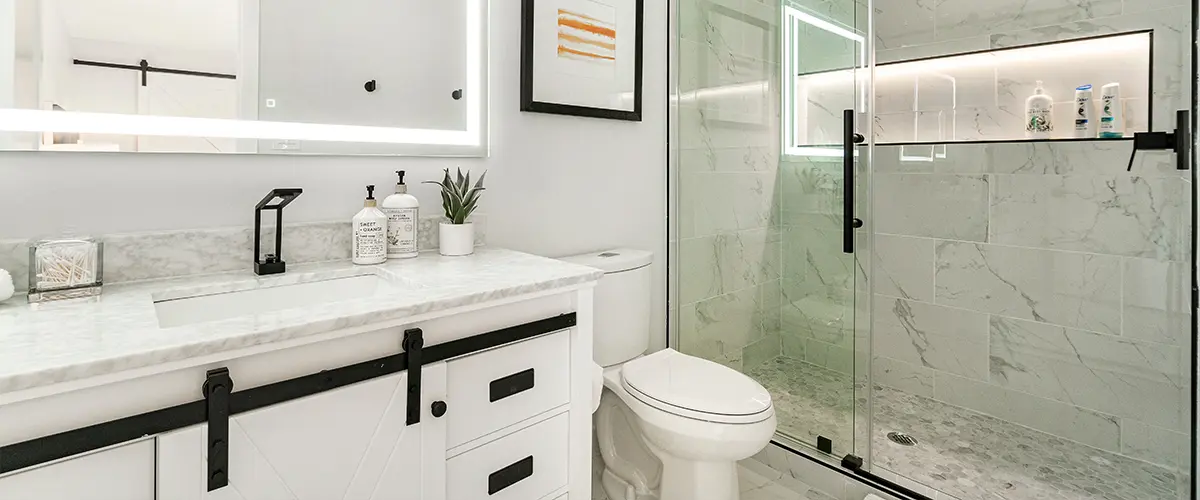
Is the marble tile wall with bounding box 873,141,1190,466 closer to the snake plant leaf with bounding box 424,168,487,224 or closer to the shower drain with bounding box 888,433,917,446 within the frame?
the shower drain with bounding box 888,433,917,446

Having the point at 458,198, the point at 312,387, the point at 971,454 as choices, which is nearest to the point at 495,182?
the point at 458,198

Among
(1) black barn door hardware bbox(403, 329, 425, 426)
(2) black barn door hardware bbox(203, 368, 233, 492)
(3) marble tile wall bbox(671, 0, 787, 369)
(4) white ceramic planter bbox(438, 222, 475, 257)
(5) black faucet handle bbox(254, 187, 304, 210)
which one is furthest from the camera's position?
(3) marble tile wall bbox(671, 0, 787, 369)

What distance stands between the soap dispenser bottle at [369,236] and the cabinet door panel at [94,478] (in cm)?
65

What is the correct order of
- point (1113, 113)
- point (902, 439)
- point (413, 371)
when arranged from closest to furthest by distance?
1. point (413, 371)
2. point (1113, 113)
3. point (902, 439)

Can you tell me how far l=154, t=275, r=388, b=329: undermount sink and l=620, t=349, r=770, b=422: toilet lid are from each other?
2.53 feet

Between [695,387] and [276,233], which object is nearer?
[276,233]

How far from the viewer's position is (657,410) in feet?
5.13

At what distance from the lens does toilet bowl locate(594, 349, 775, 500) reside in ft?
4.90

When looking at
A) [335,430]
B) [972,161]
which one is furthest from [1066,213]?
[335,430]

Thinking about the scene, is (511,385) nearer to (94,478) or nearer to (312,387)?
(312,387)

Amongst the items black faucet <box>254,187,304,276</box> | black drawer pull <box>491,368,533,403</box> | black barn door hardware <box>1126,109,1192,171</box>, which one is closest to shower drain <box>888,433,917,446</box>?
black barn door hardware <box>1126,109,1192,171</box>

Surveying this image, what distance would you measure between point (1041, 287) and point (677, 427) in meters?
1.68

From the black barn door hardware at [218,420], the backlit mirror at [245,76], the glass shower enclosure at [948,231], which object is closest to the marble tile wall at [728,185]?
the glass shower enclosure at [948,231]

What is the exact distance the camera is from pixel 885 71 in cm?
261
